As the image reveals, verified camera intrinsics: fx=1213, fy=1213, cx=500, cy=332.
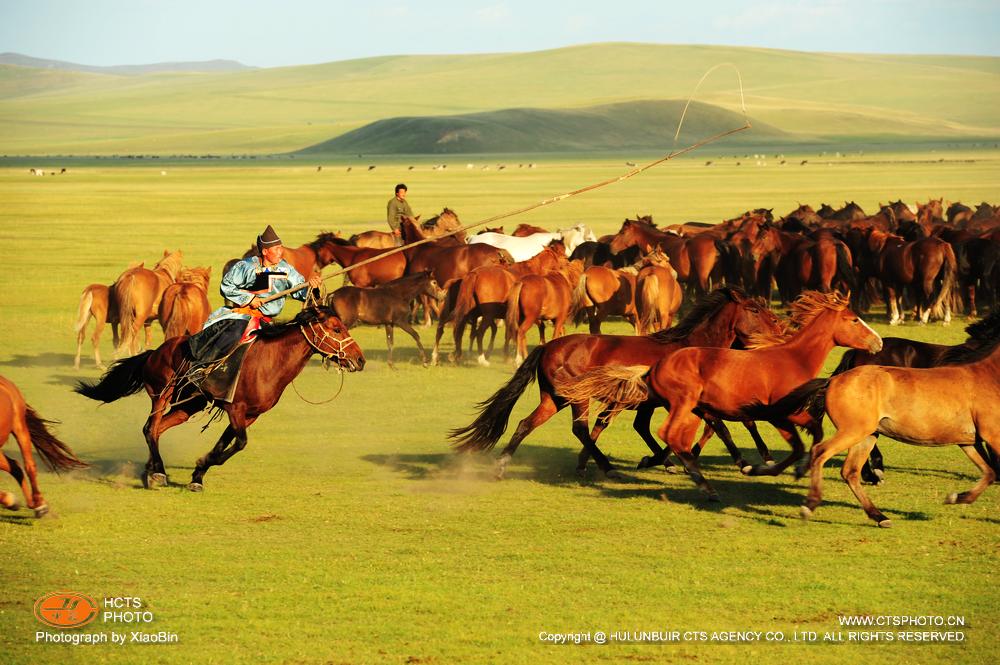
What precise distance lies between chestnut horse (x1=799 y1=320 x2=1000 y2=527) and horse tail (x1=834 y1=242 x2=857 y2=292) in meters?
12.5

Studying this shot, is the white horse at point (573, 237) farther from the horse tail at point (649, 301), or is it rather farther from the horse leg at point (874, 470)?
the horse leg at point (874, 470)

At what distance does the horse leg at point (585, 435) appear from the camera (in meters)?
9.94

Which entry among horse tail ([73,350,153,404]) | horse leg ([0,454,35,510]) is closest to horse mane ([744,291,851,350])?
horse tail ([73,350,153,404])

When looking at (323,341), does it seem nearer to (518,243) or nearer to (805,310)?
(805,310)

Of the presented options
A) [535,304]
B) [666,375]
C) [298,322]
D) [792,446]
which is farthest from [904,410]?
[535,304]

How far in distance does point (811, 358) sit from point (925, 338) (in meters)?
9.95

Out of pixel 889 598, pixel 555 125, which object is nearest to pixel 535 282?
pixel 889 598

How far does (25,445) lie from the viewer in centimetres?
851

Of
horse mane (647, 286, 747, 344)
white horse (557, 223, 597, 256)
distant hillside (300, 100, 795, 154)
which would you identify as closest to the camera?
horse mane (647, 286, 747, 344)

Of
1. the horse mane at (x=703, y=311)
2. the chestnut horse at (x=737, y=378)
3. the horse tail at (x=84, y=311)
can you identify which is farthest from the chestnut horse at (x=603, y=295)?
the chestnut horse at (x=737, y=378)

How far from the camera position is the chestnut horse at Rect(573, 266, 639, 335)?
56.3 ft

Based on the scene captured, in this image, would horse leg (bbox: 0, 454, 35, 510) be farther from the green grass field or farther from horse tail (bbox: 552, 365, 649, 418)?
horse tail (bbox: 552, 365, 649, 418)

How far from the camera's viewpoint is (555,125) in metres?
159

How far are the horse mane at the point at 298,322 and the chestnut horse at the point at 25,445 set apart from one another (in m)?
1.76
